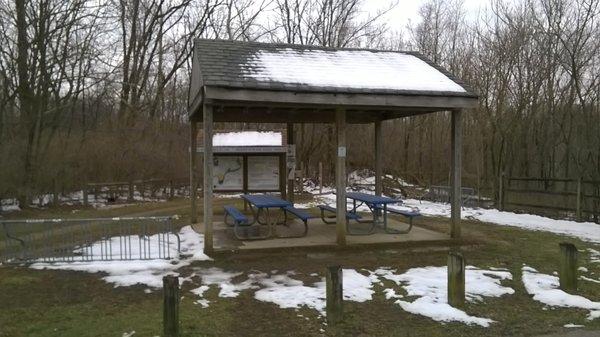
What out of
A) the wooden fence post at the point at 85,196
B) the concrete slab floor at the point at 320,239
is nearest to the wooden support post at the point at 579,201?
the concrete slab floor at the point at 320,239

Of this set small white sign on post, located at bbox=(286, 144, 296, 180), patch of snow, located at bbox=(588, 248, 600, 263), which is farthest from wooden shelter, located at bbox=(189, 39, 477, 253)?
small white sign on post, located at bbox=(286, 144, 296, 180)

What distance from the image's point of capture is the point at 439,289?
6773mm

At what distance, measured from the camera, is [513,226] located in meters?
13.6

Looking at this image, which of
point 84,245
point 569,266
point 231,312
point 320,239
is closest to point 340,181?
point 320,239

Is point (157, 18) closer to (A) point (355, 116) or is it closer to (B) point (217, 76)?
(A) point (355, 116)

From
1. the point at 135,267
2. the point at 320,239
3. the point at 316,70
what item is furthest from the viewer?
the point at 320,239

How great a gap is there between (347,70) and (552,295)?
18.0ft

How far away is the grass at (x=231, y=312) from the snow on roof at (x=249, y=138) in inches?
277

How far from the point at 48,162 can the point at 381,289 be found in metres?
15.9

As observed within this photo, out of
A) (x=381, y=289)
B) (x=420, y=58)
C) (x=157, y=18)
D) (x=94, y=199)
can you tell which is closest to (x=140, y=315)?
(x=381, y=289)

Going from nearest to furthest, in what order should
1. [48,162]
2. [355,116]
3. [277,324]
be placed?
[277,324]
[355,116]
[48,162]

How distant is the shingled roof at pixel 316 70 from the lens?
884 cm

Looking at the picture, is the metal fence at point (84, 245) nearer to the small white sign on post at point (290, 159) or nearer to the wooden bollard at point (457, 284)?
the small white sign on post at point (290, 159)

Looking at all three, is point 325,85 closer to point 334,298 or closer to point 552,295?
point 334,298
